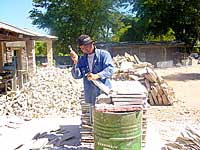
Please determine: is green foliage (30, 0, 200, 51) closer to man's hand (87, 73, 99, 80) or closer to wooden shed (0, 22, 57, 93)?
wooden shed (0, 22, 57, 93)

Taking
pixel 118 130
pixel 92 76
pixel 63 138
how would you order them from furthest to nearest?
pixel 63 138 < pixel 92 76 < pixel 118 130

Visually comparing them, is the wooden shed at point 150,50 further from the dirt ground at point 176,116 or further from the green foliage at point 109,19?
the dirt ground at point 176,116

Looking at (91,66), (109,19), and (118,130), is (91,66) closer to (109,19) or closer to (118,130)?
(118,130)

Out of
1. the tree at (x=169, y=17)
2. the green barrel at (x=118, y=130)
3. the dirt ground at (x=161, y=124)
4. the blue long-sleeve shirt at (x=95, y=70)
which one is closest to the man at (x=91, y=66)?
the blue long-sleeve shirt at (x=95, y=70)

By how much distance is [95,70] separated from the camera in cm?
571

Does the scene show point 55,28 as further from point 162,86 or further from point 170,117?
point 170,117

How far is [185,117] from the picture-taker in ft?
33.0

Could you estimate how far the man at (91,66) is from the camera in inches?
213

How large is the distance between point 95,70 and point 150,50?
29.4m

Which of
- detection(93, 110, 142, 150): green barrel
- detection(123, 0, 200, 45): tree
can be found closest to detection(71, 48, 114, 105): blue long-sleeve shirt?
detection(93, 110, 142, 150): green barrel

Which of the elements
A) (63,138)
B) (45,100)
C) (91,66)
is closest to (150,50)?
(45,100)

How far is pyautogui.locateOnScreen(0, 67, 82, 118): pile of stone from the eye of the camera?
9992 mm

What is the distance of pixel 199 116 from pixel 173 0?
24.4 m

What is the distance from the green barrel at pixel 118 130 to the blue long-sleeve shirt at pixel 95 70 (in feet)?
3.08
